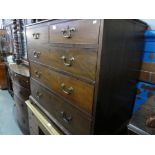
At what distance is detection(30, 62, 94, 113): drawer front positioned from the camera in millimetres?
730

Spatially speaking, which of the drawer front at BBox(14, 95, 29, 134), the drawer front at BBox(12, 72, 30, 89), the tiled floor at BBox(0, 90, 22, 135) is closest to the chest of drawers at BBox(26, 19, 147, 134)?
the drawer front at BBox(12, 72, 30, 89)

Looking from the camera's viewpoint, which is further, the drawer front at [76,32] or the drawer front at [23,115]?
the drawer front at [23,115]

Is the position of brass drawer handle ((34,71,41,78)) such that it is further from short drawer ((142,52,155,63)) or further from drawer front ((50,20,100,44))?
short drawer ((142,52,155,63))

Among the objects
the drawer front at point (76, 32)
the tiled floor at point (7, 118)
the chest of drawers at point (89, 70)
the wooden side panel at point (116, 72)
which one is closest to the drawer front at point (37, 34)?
the chest of drawers at point (89, 70)

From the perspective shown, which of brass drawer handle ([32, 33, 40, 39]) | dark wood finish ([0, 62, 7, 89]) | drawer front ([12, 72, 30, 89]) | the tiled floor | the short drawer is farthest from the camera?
dark wood finish ([0, 62, 7, 89])

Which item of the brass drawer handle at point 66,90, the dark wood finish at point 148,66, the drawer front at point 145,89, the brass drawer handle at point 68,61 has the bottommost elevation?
the drawer front at point 145,89

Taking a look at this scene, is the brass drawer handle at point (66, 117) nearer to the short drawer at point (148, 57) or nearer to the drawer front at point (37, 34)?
the drawer front at point (37, 34)

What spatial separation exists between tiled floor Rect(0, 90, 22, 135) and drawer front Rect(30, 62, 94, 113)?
5.03ft

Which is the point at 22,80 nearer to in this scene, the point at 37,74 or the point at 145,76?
the point at 37,74

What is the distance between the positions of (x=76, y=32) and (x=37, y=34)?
1.80 ft

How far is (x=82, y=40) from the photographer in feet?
2.28

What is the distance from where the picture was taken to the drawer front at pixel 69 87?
0.73m
